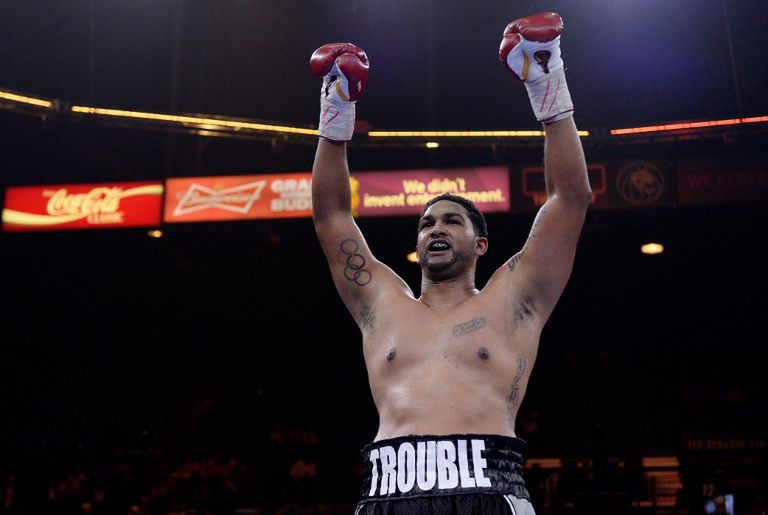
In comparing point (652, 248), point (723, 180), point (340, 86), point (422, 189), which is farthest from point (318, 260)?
point (340, 86)

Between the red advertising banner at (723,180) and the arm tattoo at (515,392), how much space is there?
22.0 feet

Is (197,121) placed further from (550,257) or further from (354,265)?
(550,257)

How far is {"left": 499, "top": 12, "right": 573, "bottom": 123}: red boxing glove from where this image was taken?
2877 millimetres

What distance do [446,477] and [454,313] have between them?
25.2 inches

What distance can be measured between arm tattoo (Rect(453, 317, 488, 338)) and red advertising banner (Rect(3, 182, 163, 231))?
7097 mm

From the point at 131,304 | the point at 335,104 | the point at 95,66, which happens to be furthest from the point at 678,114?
the point at 131,304

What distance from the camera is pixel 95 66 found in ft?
31.5

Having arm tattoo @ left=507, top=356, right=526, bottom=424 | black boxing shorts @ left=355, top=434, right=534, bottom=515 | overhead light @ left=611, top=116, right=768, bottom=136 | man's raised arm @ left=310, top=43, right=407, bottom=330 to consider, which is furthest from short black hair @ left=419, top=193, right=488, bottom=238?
overhead light @ left=611, top=116, right=768, bottom=136

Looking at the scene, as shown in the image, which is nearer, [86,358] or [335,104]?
[335,104]

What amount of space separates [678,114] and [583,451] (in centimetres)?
551

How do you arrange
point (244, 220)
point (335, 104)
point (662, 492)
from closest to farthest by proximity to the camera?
point (335, 104), point (244, 220), point (662, 492)

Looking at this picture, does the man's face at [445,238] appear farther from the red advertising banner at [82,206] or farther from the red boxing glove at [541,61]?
the red advertising banner at [82,206]

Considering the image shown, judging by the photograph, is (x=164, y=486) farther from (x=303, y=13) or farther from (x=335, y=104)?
(x=335, y=104)

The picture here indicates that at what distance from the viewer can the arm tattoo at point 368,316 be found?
115 inches
